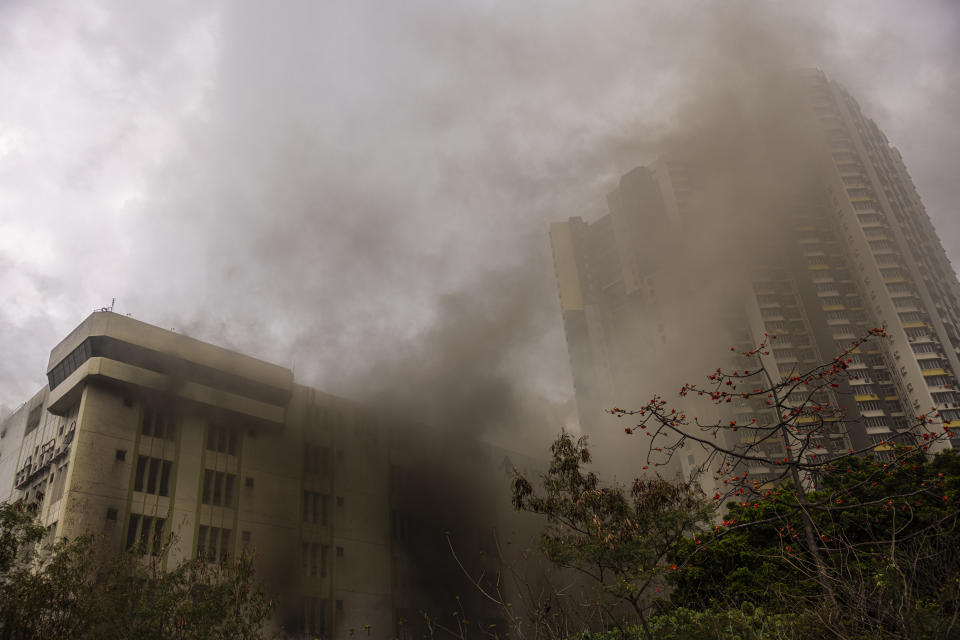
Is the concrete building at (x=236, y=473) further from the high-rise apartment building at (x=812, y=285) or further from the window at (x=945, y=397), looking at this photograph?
the window at (x=945, y=397)

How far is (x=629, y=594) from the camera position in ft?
50.9

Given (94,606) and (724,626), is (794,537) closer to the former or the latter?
(724,626)

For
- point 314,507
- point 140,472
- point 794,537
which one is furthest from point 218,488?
point 794,537

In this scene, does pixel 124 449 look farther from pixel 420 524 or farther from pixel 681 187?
pixel 681 187

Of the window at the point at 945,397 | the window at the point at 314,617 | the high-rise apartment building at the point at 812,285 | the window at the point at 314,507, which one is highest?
the high-rise apartment building at the point at 812,285

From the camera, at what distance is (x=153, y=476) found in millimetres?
41188

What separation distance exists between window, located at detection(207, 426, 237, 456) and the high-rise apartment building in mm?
56946

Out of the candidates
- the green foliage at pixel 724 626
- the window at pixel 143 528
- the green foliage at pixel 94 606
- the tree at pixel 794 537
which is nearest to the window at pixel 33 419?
the window at pixel 143 528

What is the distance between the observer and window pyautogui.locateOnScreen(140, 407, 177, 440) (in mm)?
42469

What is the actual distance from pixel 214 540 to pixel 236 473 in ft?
15.4

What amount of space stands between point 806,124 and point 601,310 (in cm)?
3899

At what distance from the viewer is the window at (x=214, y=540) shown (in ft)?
135

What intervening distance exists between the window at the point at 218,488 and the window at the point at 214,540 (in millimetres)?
1652

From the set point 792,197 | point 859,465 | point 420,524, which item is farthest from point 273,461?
point 792,197
